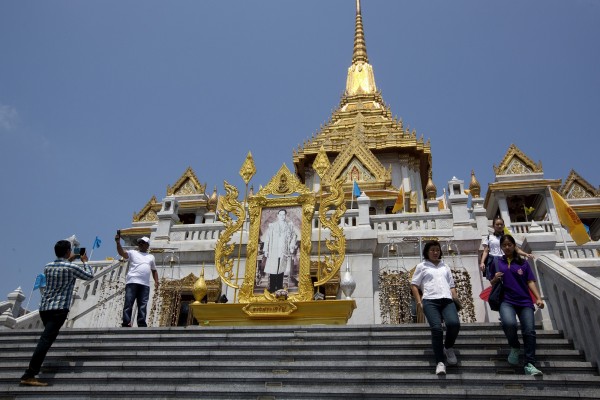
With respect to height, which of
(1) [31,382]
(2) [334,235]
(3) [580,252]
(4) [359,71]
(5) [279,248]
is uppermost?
(4) [359,71]

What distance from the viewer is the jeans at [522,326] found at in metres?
5.32

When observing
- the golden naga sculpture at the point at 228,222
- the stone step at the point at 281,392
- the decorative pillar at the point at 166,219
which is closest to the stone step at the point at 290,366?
the stone step at the point at 281,392

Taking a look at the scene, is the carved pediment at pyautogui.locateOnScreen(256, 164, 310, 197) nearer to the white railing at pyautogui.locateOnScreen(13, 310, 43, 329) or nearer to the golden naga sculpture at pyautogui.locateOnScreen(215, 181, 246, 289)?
the golden naga sculpture at pyautogui.locateOnScreen(215, 181, 246, 289)

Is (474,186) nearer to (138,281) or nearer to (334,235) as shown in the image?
(334,235)

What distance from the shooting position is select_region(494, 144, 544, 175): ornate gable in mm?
27203

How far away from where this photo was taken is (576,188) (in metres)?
28.1

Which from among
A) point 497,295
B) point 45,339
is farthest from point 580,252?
point 45,339

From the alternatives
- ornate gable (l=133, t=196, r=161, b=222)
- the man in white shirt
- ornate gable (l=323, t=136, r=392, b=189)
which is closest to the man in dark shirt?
the man in white shirt

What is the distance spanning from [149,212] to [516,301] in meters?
28.9

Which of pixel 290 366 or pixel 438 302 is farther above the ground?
pixel 438 302

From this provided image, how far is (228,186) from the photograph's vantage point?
1155 cm

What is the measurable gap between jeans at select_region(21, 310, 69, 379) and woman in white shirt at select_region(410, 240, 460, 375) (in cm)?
443

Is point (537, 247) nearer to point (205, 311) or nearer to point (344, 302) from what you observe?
point (344, 302)

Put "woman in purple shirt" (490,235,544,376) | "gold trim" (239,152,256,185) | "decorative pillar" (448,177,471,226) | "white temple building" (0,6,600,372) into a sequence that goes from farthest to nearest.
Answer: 1. "decorative pillar" (448,177,471,226)
2. "gold trim" (239,152,256,185)
3. "white temple building" (0,6,600,372)
4. "woman in purple shirt" (490,235,544,376)
